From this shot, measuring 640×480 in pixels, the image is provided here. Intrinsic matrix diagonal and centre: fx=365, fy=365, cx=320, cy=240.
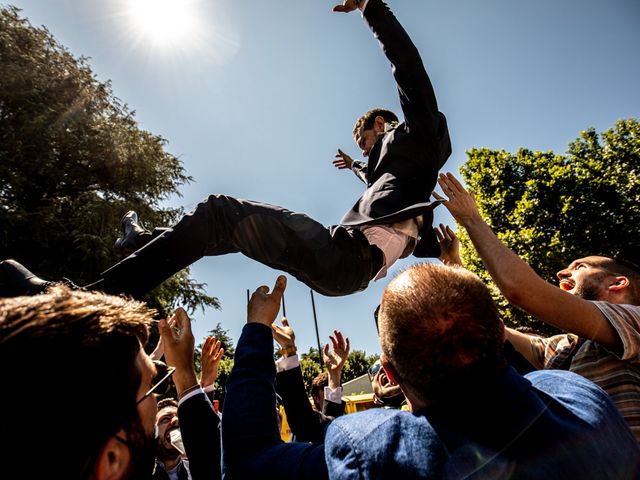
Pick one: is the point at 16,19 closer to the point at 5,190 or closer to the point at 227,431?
the point at 5,190

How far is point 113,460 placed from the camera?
1.04m

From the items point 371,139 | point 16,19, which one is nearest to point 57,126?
point 16,19

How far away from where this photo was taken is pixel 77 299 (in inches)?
44.6

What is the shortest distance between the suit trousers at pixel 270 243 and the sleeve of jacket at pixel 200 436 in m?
0.79

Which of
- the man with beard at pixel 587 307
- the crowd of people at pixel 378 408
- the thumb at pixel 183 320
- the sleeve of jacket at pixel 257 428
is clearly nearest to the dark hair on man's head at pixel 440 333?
the crowd of people at pixel 378 408

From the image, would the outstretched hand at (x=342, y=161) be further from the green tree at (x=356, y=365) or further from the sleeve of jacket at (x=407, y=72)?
the green tree at (x=356, y=365)

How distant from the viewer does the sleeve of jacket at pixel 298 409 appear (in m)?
2.18

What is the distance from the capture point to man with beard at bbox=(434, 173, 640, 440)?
1.71m

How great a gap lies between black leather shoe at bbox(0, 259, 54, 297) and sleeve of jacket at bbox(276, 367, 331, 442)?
56.8 inches

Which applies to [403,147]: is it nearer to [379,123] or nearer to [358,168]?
[379,123]

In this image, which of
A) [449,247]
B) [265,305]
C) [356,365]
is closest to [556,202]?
[449,247]

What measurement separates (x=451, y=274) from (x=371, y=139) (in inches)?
99.4

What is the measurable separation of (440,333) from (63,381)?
101 centimetres

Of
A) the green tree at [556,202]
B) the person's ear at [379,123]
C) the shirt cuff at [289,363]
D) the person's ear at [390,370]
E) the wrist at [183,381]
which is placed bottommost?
the person's ear at [390,370]
